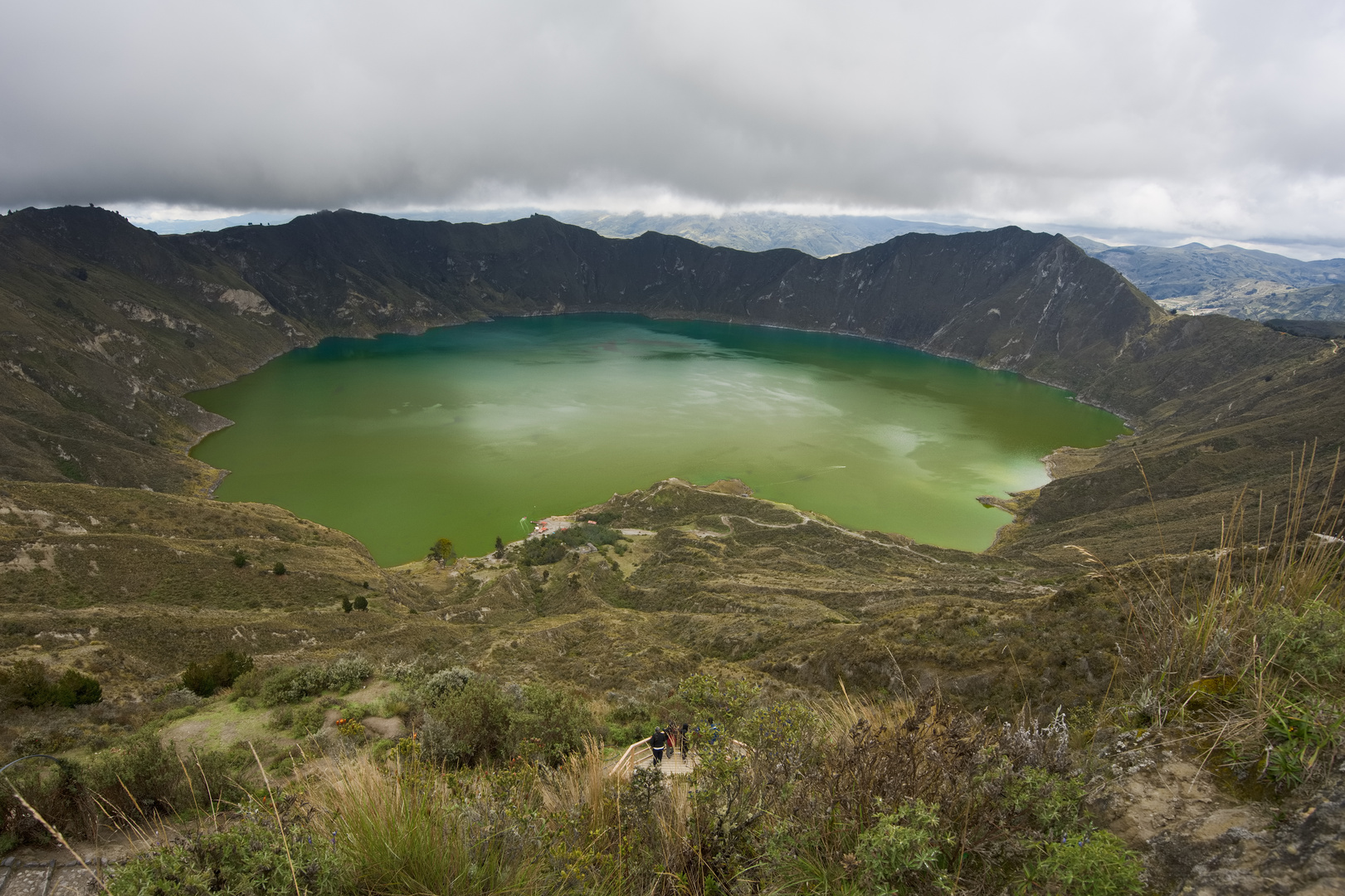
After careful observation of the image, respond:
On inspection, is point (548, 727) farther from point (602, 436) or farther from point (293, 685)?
point (602, 436)

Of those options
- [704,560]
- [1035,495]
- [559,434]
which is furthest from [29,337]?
[1035,495]

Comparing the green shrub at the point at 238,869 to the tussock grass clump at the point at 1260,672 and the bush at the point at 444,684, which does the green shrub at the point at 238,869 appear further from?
the bush at the point at 444,684

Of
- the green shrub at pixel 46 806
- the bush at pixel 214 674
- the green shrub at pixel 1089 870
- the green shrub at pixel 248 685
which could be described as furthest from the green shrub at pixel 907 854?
the bush at pixel 214 674

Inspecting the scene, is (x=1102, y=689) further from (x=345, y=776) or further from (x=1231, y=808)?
(x=345, y=776)

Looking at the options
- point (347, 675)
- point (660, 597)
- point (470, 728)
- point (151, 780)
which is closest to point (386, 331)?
point (660, 597)

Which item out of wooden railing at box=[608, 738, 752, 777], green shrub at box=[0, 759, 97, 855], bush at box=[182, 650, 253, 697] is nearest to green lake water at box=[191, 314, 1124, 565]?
bush at box=[182, 650, 253, 697]

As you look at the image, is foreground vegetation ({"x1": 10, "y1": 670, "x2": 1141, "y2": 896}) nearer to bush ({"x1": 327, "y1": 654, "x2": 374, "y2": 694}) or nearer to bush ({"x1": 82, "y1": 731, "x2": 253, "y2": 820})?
bush ({"x1": 82, "y1": 731, "x2": 253, "y2": 820})
